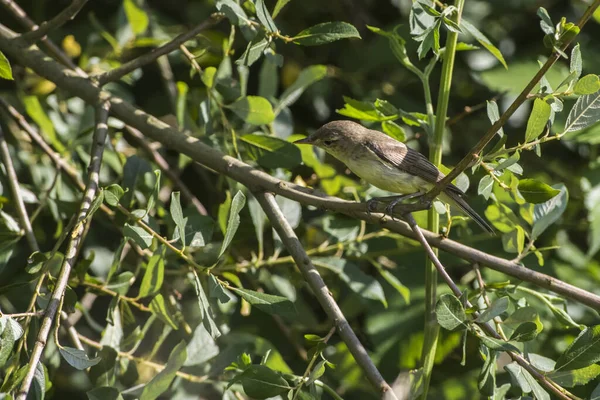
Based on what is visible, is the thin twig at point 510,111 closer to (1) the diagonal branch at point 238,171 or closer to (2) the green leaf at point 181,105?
(1) the diagonal branch at point 238,171

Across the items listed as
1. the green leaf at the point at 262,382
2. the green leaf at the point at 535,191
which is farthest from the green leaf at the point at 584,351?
the green leaf at the point at 262,382

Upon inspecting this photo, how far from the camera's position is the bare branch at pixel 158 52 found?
2680 millimetres

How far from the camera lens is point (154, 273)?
8.07 feet

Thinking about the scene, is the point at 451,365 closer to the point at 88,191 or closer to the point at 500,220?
the point at 500,220

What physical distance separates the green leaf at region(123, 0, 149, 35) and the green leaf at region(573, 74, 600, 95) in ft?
7.79

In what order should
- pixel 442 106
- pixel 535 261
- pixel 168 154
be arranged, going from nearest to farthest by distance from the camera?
pixel 442 106, pixel 535 261, pixel 168 154

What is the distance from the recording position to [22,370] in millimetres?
1849

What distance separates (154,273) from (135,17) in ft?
5.62

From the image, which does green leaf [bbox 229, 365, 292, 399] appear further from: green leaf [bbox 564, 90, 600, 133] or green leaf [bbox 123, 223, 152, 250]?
green leaf [bbox 564, 90, 600, 133]

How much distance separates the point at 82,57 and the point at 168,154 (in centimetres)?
67

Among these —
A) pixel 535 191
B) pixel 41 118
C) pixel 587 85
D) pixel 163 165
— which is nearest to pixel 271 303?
pixel 535 191

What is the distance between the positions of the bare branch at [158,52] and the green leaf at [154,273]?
2.53 feet

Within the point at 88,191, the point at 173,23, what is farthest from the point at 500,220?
the point at 173,23

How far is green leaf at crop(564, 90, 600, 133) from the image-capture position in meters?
2.06
